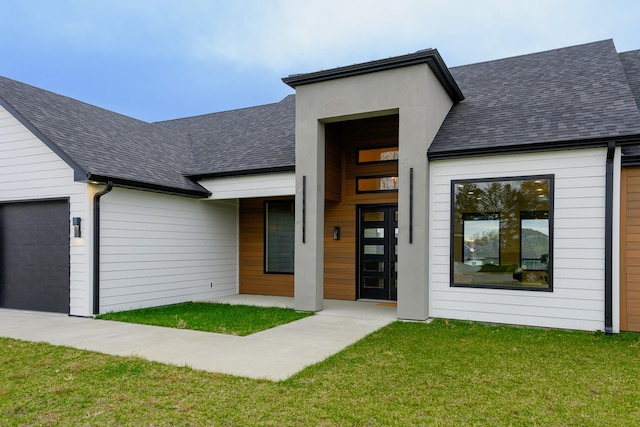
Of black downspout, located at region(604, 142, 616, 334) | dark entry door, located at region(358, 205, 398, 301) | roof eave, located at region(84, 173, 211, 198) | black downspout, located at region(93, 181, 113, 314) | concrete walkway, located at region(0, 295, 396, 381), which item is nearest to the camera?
concrete walkway, located at region(0, 295, 396, 381)

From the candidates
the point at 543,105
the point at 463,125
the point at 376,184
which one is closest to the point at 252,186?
the point at 376,184

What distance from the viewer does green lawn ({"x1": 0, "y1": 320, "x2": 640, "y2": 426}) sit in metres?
3.48

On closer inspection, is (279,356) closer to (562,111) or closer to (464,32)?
(562,111)

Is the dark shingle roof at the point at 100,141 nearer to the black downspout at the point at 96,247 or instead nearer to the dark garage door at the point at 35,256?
the black downspout at the point at 96,247

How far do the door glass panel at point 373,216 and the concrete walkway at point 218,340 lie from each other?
2.23 meters

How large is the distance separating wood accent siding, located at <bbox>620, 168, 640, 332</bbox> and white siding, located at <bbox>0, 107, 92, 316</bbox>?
8766 mm

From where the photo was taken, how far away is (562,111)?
731 cm

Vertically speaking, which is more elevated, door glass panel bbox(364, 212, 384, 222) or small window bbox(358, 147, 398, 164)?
small window bbox(358, 147, 398, 164)

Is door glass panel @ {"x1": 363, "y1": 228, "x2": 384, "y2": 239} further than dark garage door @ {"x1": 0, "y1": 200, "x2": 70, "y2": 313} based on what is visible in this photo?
Yes

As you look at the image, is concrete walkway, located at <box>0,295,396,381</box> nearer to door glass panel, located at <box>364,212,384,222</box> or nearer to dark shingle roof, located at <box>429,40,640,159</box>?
door glass panel, located at <box>364,212,384,222</box>

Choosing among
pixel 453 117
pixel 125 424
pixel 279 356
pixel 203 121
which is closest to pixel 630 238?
pixel 453 117

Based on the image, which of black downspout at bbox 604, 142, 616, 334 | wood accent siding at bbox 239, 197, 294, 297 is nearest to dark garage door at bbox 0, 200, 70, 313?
wood accent siding at bbox 239, 197, 294, 297

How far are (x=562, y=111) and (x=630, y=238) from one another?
236 cm

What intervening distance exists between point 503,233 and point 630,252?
1.78 meters
